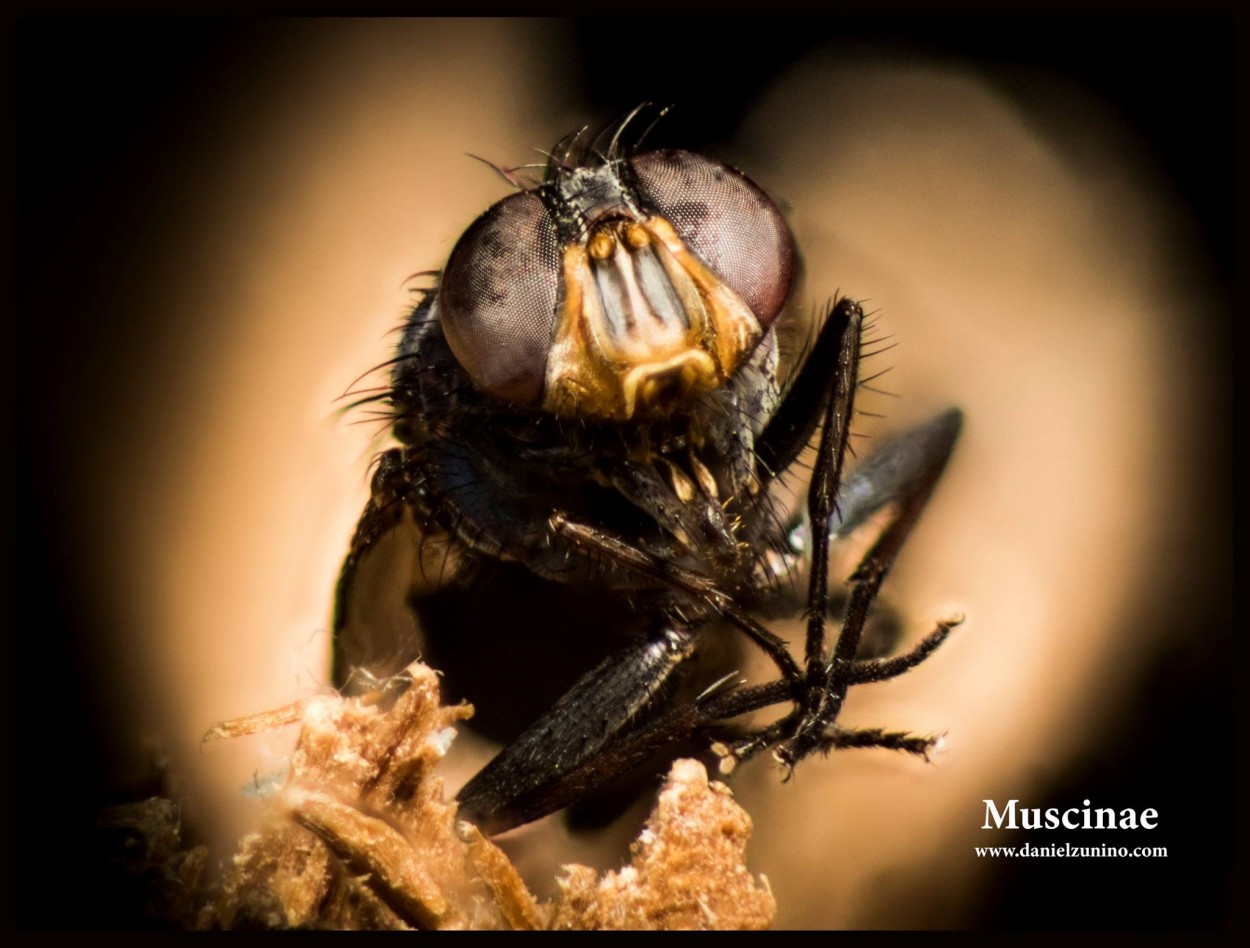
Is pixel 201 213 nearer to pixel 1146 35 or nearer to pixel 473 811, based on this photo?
pixel 473 811

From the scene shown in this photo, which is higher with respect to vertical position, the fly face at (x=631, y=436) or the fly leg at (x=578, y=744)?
the fly face at (x=631, y=436)

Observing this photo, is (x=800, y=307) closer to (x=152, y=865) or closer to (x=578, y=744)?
(x=578, y=744)

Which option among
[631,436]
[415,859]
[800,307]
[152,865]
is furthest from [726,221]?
[152,865]

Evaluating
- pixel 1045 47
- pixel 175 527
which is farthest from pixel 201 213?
pixel 1045 47

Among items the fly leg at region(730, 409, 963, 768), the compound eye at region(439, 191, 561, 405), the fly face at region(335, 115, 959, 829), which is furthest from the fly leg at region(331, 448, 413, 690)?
the fly leg at region(730, 409, 963, 768)

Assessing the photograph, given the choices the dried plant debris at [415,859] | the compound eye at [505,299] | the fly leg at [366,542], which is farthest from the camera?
the fly leg at [366,542]

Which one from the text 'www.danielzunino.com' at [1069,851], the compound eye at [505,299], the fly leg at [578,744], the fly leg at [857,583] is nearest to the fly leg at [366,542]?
the fly leg at [578,744]

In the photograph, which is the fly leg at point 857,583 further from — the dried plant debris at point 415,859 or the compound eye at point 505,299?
the compound eye at point 505,299

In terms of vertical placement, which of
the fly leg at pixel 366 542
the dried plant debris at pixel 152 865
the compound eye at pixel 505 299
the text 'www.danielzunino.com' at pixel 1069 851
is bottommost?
the text 'www.danielzunino.com' at pixel 1069 851
